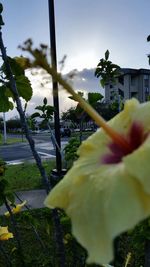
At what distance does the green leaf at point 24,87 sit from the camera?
1.27m

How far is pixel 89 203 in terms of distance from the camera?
1.71ft

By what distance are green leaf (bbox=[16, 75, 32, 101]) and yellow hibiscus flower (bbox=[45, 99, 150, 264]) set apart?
0.66 metres

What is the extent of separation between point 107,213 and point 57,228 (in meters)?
0.66

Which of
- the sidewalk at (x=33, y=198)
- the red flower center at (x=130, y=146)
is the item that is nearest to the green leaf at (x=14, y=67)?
the red flower center at (x=130, y=146)

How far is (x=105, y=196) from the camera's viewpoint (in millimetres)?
511

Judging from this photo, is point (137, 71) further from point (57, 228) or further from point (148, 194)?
point (148, 194)

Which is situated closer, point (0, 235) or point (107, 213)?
point (107, 213)

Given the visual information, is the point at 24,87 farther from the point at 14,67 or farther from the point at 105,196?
the point at 105,196

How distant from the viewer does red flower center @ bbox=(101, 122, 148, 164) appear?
2.13 ft

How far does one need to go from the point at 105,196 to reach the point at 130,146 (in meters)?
0.17

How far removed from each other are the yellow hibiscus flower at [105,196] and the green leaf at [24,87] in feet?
2.16

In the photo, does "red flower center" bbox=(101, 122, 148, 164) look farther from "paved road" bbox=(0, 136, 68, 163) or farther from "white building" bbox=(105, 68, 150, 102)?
"paved road" bbox=(0, 136, 68, 163)

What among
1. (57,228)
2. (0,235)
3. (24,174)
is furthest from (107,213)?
(24,174)

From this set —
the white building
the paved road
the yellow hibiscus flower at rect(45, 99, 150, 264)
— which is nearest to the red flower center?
the yellow hibiscus flower at rect(45, 99, 150, 264)
